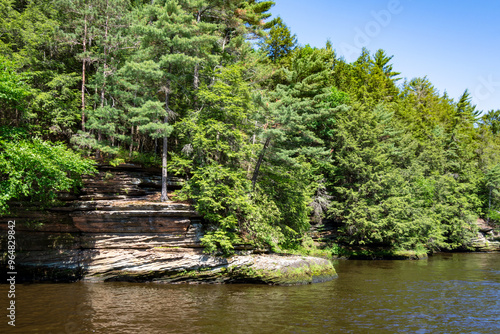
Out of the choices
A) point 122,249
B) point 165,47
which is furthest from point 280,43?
point 122,249

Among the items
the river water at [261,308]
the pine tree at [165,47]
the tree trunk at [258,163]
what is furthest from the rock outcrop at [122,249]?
the tree trunk at [258,163]

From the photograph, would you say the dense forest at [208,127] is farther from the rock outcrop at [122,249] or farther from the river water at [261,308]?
the river water at [261,308]

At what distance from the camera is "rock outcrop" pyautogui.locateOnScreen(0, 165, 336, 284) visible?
1694 cm

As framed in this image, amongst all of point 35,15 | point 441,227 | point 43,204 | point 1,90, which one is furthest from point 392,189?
point 35,15

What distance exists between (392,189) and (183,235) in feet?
70.4

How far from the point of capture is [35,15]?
2528cm

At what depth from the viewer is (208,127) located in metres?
19.6

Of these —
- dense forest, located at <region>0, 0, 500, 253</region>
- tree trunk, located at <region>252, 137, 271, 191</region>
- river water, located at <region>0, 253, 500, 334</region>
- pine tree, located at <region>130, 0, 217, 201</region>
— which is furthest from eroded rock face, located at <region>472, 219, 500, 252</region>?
pine tree, located at <region>130, 0, 217, 201</region>

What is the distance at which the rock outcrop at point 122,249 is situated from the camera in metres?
16.9

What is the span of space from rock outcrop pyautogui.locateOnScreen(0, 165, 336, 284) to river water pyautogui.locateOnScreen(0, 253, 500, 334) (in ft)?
2.93

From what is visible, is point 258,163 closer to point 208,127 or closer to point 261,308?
point 208,127

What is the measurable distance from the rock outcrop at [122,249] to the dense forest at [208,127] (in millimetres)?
1174

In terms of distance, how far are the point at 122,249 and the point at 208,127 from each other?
870 centimetres

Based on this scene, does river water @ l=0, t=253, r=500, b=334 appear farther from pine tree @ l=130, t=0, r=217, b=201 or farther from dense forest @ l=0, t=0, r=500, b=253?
pine tree @ l=130, t=0, r=217, b=201
